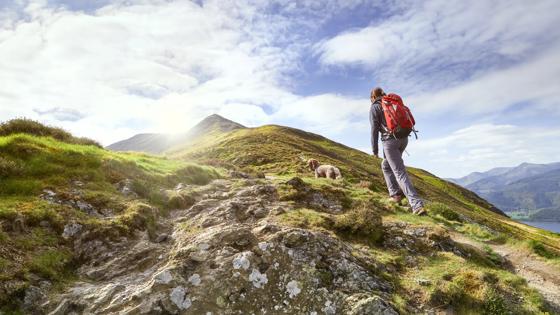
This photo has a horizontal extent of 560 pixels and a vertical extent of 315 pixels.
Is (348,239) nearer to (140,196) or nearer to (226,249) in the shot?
(226,249)

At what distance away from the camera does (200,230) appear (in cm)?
1004

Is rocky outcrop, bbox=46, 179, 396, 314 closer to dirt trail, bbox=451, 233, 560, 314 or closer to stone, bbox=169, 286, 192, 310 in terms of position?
stone, bbox=169, 286, 192, 310

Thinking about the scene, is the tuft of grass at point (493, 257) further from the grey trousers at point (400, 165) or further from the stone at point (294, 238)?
the stone at point (294, 238)

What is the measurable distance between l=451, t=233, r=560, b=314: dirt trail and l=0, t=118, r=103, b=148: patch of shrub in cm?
1750

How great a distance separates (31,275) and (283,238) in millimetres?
5220

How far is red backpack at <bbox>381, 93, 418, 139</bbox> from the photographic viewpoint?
1311 cm

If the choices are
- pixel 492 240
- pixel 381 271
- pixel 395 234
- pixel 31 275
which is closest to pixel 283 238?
pixel 381 271

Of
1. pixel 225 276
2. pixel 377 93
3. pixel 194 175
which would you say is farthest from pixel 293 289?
pixel 194 175

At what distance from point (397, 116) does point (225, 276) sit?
29.0 ft

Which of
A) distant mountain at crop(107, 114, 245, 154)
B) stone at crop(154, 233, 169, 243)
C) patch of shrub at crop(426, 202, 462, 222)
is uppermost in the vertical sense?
distant mountain at crop(107, 114, 245, 154)

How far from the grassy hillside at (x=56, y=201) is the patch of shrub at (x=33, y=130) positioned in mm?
348

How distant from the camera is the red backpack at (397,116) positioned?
13.1 m

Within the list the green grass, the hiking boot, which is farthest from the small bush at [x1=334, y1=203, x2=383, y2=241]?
the hiking boot

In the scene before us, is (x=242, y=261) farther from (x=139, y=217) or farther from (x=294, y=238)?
(x=139, y=217)
